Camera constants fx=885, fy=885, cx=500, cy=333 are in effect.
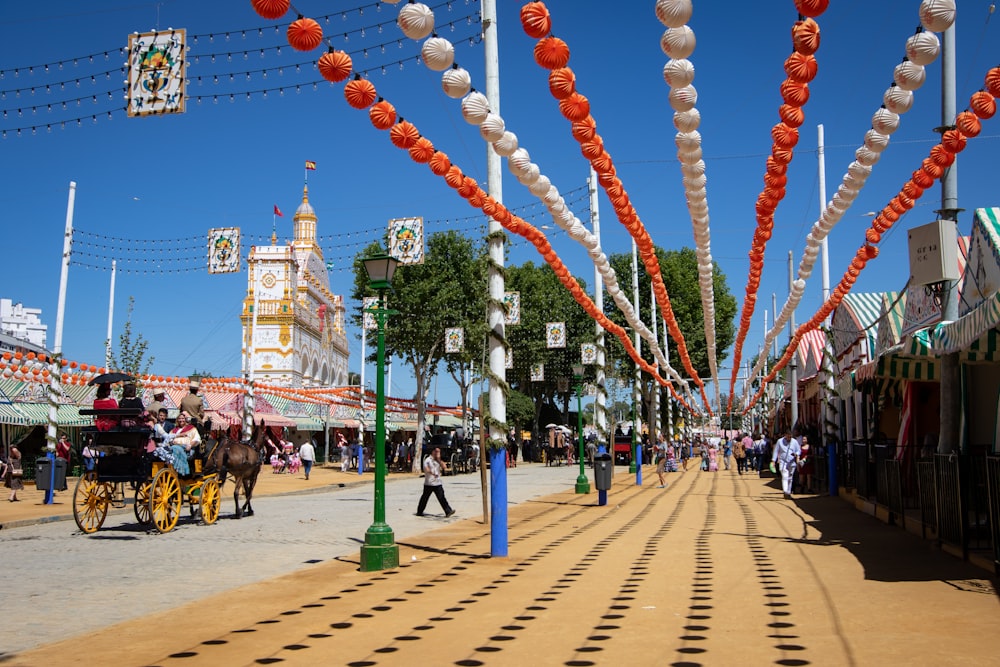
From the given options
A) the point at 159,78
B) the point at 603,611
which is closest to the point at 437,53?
the point at 603,611

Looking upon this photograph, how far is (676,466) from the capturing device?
46.2 meters

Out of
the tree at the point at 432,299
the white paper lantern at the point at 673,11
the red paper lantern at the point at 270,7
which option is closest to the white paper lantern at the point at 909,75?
the white paper lantern at the point at 673,11

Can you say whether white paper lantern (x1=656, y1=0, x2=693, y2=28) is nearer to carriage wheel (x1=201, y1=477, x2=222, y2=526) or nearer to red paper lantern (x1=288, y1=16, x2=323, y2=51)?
red paper lantern (x1=288, y1=16, x2=323, y2=51)

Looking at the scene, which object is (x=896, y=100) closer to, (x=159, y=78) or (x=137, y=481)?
(x=159, y=78)

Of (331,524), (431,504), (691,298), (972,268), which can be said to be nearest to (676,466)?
(691,298)

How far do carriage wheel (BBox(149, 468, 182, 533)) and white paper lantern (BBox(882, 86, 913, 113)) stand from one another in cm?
1197

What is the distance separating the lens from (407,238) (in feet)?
78.4

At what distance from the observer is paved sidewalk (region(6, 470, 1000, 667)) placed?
6.32 meters

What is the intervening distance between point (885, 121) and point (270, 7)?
594 cm

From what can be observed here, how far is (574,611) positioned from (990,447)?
696cm

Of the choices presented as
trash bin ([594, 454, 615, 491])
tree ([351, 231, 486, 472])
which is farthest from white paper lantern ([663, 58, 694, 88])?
tree ([351, 231, 486, 472])

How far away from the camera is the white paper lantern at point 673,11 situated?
22.0 feet

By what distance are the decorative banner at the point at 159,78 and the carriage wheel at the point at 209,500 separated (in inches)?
280

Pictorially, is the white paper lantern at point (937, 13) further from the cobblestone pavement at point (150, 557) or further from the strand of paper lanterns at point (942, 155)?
the cobblestone pavement at point (150, 557)
